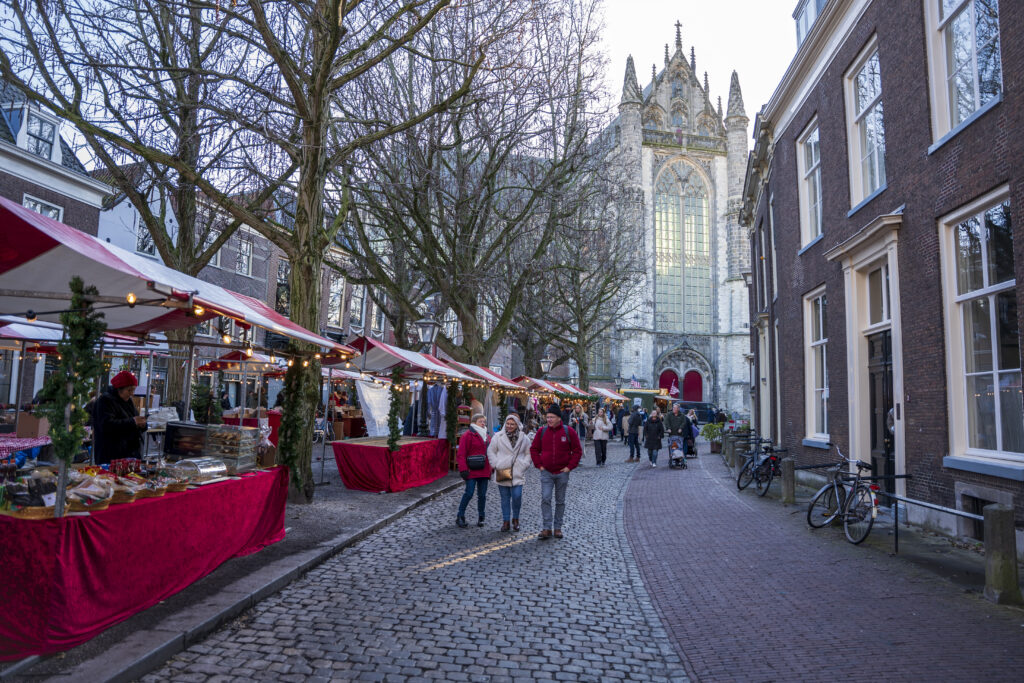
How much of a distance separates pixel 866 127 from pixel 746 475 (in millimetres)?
6594

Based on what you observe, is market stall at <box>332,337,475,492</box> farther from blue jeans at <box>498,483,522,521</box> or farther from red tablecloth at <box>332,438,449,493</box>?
blue jeans at <box>498,483,522,521</box>

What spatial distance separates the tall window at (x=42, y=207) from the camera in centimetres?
1920

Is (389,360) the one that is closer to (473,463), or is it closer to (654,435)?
(473,463)

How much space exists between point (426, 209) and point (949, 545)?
40.9 feet

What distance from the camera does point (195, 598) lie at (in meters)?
5.13

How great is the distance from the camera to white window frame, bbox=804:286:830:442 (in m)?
13.6

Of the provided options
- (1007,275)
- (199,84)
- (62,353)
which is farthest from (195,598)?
(199,84)

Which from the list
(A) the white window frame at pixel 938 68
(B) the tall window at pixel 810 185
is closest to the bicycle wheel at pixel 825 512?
(A) the white window frame at pixel 938 68

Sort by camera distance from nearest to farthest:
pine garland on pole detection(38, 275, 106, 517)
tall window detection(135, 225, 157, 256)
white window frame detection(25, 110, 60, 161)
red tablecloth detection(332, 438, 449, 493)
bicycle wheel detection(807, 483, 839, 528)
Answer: pine garland on pole detection(38, 275, 106, 517) → bicycle wheel detection(807, 483, 839, 528) → red tablecloth detection(332, 438, 449, 493) → white window frame detection(25, 110, 60, 161) → tall window detection(135, 225, 157, 256)

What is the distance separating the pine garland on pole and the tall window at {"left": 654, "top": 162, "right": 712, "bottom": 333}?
53.7 metres

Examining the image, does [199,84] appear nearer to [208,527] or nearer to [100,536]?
[208,527]

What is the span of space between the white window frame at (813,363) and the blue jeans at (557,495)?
23.4 ft

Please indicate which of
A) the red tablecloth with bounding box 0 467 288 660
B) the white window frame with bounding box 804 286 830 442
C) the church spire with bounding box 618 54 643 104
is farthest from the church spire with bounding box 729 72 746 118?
the red tablecloth with bounding box 0 467 288 660

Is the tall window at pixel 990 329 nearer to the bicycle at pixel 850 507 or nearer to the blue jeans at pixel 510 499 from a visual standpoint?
the bicycle at pixel 850 507
